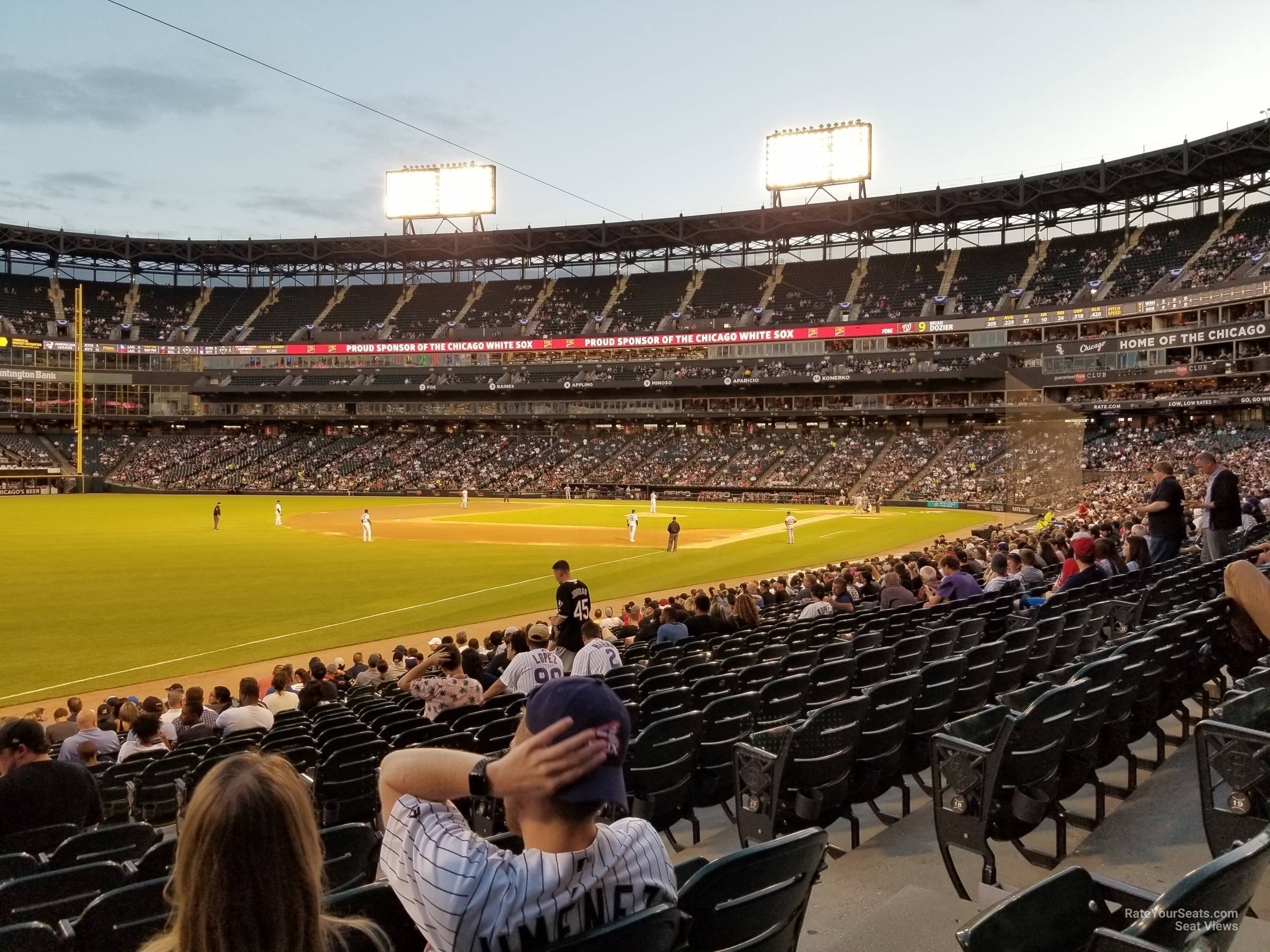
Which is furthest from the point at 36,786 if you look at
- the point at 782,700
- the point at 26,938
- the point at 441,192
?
the point at 441,192

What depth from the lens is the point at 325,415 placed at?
309 ft

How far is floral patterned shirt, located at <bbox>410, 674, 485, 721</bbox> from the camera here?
9.27 meters

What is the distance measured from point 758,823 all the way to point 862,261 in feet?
294

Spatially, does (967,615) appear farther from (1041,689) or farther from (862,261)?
(862,261)

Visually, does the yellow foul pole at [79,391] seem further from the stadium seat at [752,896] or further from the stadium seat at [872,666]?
the stadium seat at [752,896]

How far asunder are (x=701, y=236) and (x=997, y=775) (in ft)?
289

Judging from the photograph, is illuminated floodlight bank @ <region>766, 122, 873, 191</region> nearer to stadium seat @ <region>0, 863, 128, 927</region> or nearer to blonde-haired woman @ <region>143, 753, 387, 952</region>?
stadium seat @ <region>0, 863, 128, 927</region>

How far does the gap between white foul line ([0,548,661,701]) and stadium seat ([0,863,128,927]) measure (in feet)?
45.5

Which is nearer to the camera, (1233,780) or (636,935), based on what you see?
(636,935)

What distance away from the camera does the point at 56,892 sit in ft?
13.1

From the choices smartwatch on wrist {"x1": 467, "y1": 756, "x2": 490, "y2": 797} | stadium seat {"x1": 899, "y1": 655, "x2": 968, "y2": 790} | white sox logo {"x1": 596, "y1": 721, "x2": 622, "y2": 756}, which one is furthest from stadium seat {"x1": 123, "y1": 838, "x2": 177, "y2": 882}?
stadium seat {"x1": 899, "y1": 655, "x2": 968, "y2": 790}

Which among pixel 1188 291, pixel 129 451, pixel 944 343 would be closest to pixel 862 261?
pixel 944 343

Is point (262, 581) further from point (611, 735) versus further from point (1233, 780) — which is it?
point (611, 735)

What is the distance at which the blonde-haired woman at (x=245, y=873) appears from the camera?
6.75 ft
